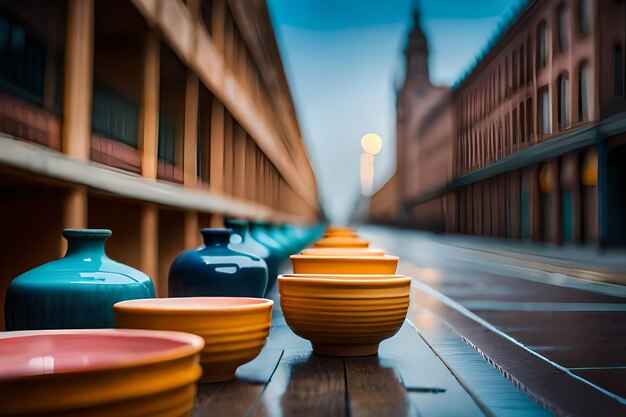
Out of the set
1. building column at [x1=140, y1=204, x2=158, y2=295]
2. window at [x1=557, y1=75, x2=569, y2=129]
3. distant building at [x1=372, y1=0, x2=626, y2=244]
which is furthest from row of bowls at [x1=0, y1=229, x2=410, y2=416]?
window at [x1=557, y1=75, x2=569, y2=129]

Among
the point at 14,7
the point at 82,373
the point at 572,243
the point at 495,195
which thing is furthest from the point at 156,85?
the point at 572,243

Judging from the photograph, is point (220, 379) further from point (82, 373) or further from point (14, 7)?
point (14, 7)

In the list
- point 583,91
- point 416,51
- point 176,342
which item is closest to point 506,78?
point 583,91

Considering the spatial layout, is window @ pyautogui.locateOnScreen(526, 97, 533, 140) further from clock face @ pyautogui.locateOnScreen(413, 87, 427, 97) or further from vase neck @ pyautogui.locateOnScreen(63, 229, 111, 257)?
clock face @ pyautogui.locateOnScreen(413, 87, 427, 97)

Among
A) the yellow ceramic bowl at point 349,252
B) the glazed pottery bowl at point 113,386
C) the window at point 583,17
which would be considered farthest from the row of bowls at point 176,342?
the window at point 583,17

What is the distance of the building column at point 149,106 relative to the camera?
310 centimetres

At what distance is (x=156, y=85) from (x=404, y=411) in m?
2.61

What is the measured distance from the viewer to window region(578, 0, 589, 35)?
788 cm

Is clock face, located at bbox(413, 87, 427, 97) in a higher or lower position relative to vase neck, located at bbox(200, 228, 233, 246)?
higher

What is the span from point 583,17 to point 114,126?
23.3 ft

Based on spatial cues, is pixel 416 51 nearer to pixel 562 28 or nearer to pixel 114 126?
pixel 562 28

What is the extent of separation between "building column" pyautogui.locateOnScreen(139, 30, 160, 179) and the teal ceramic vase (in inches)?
67.1

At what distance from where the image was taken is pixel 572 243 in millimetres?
15234

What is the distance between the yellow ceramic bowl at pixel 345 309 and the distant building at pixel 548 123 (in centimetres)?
237
